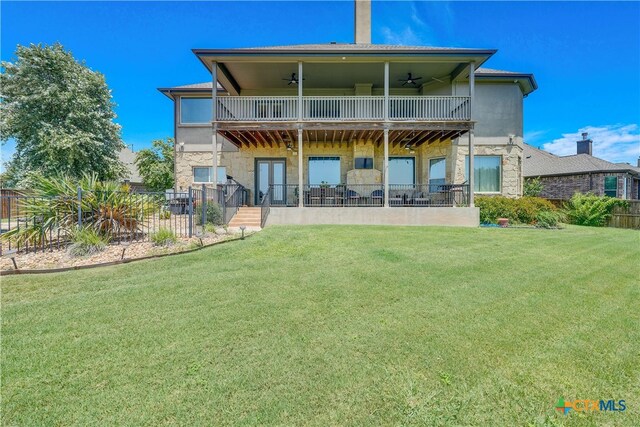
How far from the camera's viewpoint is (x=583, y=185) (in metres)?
19.3

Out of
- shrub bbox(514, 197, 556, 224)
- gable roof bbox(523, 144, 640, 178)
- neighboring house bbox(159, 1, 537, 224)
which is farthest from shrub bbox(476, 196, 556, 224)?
gable roof bbox(523, 144, 640, 178)

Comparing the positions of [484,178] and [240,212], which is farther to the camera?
[484,178]

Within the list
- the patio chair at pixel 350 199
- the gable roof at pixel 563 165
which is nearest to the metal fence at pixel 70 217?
the patio chair at pixel 350 199

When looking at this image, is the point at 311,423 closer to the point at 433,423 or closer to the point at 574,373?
the point at 433,423

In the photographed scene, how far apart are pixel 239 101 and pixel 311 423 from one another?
12704mm

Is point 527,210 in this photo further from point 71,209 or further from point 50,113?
point 50,113

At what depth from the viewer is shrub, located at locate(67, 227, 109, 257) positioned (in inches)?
246

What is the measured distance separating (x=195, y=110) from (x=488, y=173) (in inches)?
611

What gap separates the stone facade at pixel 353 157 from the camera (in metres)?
14.4

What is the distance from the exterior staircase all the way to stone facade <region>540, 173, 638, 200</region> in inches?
739

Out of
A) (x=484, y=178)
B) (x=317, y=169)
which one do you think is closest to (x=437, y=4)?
(x=484, y=178)

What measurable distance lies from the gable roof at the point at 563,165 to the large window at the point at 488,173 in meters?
9.41

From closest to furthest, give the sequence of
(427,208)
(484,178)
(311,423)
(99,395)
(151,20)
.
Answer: (311,423) < (99,395) < (427,208) < (151,20) < (484,178)

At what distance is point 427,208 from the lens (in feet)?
38.1
